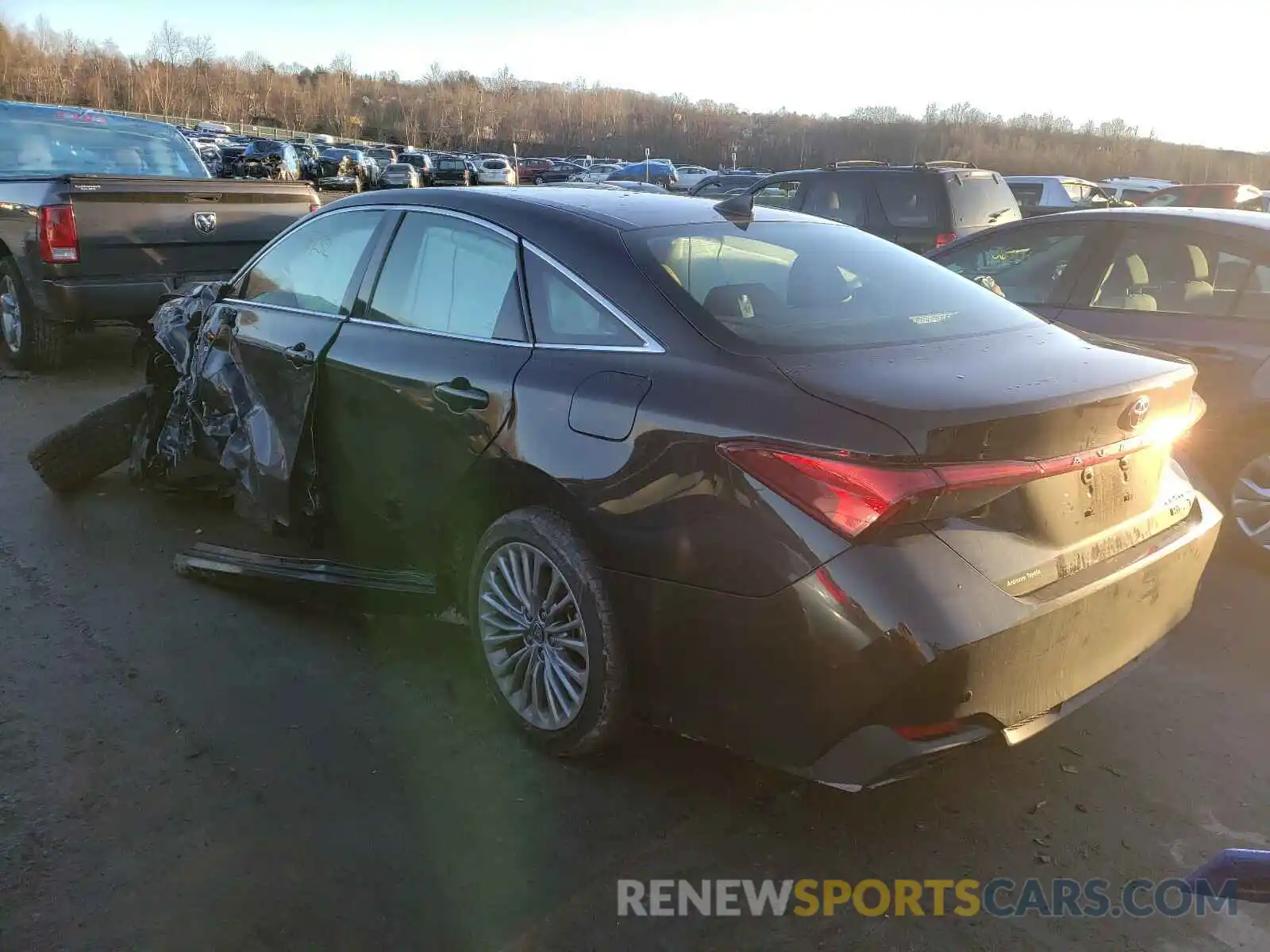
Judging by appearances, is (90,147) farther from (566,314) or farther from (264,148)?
(264,148)

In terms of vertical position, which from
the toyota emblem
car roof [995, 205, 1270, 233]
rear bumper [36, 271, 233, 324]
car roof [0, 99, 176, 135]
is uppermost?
car roof [0, 99, 176, 135]

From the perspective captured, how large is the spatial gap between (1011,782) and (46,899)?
8.66 feet

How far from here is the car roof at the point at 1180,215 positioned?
489cm

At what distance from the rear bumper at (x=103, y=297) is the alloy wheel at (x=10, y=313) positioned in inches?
23.0

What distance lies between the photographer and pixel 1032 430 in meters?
2.43

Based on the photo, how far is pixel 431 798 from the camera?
2.92 metres

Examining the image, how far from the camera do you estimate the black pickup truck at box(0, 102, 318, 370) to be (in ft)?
23.9

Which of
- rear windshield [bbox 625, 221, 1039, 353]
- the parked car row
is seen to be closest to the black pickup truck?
the parked car row

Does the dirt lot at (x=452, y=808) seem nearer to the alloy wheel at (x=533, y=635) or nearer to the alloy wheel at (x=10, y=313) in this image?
the alloy wheel at (x=533, y=635)

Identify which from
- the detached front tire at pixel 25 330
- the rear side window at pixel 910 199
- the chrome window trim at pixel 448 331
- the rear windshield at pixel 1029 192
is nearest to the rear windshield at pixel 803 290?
the chrome window trim at pixel 448 331

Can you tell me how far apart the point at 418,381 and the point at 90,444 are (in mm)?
2885

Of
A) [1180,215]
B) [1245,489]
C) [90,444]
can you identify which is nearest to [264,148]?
[90,444]

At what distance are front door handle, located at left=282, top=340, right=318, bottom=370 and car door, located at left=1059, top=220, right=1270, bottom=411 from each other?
3.72 meters

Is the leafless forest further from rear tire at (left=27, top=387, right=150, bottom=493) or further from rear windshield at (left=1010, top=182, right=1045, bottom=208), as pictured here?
rear tire at (left=27, top=387, right=150, bottom=493)
